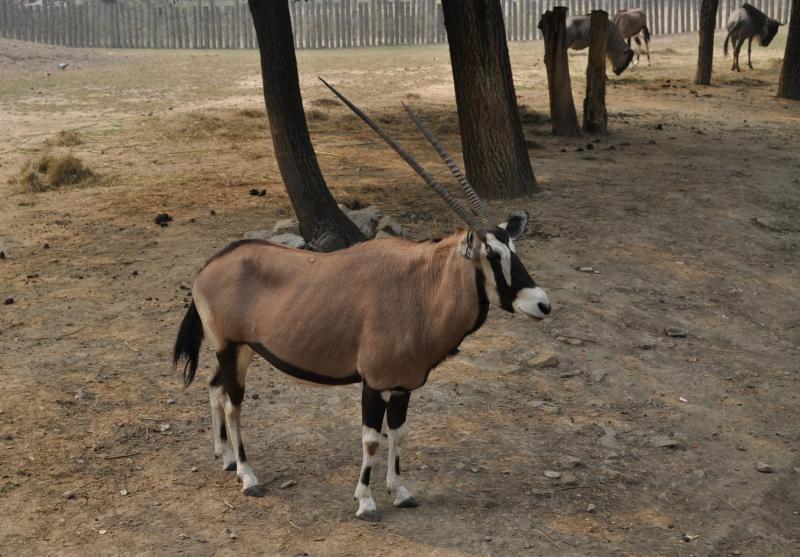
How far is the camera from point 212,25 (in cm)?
3284

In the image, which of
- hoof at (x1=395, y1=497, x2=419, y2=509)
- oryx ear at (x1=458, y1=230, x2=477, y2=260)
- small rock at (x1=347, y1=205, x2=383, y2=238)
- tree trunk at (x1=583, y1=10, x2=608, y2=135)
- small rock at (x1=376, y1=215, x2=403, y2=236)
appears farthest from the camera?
tree trunk at (x1=583, y1=10, x2=608, y2=135)

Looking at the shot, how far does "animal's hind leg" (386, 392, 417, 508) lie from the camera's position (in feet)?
17.4

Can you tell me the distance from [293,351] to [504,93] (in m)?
6.45

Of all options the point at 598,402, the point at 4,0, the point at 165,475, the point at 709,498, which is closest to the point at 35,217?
the point at 165,475

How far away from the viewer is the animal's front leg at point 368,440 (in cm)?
521

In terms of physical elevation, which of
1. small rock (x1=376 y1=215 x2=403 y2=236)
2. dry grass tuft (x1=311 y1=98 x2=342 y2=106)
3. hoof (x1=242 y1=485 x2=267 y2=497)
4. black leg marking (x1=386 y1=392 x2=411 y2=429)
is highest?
dry grass tuft (x1=311 y1=98 x2=342 y2=106)

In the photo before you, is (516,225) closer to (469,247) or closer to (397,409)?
(469,247)

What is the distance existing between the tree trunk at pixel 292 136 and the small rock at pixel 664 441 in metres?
3.85

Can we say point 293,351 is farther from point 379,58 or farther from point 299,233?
point 379,58

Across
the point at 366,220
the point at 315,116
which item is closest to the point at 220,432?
the point at 366,220

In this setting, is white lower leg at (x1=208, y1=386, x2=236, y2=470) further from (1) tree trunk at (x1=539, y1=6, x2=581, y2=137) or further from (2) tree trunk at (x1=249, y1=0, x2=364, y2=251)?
(1) tree trunk at (x1=539, y1=6, x2=581, y2=137)

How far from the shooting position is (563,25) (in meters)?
14.5

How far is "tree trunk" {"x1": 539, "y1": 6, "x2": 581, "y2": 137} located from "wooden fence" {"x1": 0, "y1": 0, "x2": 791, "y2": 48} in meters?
18.6

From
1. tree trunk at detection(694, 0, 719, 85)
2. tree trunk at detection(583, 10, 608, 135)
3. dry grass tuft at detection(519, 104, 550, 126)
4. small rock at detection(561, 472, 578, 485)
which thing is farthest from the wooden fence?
small rock at detection(561, 472, 578, 485)
